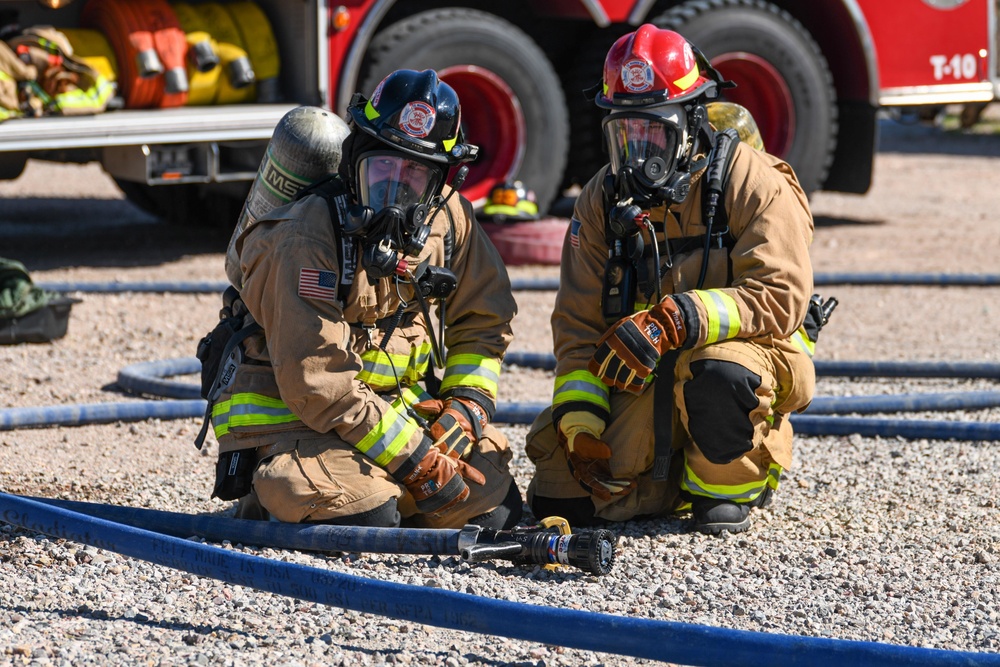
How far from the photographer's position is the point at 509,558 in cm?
319

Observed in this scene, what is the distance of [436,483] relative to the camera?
11.1 feet

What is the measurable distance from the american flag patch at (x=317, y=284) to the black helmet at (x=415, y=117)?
1.20 ft

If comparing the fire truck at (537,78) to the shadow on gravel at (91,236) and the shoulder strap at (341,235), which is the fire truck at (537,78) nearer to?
the shadow on gravel at (91,236)

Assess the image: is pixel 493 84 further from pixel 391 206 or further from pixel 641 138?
pixel 391 206

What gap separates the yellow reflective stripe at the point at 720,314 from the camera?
10.9ft

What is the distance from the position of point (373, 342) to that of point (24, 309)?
2.69 meters

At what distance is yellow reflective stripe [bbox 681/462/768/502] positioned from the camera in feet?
11.6

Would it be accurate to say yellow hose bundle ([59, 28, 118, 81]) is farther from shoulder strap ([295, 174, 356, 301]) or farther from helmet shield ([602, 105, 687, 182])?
helmet shield ([602, 105, 687, 182])

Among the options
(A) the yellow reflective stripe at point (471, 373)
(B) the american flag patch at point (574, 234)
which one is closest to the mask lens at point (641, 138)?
(B) the american flag patch at point (574, 234)

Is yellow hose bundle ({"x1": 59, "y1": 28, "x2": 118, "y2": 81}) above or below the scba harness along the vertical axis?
above

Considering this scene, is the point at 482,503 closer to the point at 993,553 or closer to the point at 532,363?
the point at 993,553

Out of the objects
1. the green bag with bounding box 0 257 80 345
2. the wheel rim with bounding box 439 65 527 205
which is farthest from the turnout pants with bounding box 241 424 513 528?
the wheel rim with bounding box 439 65 527 205

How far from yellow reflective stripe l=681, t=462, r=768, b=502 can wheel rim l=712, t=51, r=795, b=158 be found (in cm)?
488

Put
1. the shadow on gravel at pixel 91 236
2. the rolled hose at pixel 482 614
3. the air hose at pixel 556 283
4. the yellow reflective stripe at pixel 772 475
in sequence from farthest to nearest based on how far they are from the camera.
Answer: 1. the shadow on gravel at pixel 91 236
2. the air hose at pixel 556 283
3. the yellow reflective stripe at pixel 772 475
4. the rolled hose at pixel 482 614
